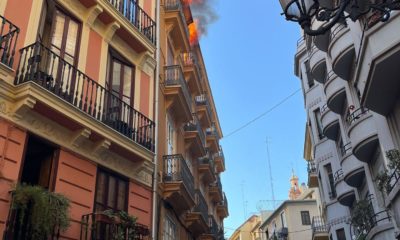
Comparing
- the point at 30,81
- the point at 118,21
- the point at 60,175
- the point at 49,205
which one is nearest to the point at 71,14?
the point at 118,21

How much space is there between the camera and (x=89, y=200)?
33.0ft

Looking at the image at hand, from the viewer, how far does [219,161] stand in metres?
30.6

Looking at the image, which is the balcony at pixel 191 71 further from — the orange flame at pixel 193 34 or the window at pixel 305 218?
the window at pixel 305 218

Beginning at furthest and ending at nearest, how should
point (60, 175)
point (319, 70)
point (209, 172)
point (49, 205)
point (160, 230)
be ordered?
point (209, 172) < point (319, 70) < point (160, 230) < point (60, 175) < point (49, 205)

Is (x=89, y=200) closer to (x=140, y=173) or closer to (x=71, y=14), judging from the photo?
(x=140, y=173)

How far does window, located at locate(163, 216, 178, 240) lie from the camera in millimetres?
14469

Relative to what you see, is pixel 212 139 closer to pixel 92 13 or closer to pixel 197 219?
pixel 197 219

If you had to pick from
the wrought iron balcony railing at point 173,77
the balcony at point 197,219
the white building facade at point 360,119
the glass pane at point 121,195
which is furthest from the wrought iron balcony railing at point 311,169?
the glass pane at point 121,195

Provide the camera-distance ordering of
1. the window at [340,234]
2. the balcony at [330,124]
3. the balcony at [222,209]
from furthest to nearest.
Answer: the balcony at [222,209] < the window at [340,234] < the balcony at [330,124]

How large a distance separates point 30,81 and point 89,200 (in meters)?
3.15

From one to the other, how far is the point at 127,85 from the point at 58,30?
3.05 m

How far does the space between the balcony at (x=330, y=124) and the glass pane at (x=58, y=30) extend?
46.2 ft

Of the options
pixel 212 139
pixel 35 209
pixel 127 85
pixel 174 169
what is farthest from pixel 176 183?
pixel 212 139

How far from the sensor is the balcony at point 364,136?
13953mm
